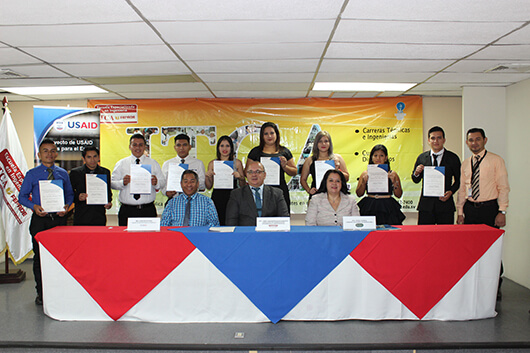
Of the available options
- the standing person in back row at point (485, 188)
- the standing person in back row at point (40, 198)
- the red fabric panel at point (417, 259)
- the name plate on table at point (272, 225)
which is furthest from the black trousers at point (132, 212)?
the standing person in back row at point (485, 188)

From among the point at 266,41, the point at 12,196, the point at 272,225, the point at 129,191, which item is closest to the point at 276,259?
the point at 272,225

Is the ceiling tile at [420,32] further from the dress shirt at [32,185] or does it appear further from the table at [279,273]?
the dress shirt at [32,185]

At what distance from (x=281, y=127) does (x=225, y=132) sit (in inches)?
33.1

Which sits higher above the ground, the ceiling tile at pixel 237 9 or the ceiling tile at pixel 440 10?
the ceiling tile at pixel 237 9

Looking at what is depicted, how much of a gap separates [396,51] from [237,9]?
1644mm

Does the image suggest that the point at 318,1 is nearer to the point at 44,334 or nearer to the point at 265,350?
the point at 265,350

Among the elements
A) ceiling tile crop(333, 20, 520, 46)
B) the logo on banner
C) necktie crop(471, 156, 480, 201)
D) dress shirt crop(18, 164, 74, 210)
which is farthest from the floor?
the logo on banner

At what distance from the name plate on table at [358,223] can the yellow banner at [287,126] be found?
266 centimetres

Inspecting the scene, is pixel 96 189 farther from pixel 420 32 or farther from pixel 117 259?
pixel 420 32

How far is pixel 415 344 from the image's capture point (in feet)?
9.09

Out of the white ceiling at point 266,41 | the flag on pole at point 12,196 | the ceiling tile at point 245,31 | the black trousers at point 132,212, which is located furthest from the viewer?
the flag on pole at point 12,196

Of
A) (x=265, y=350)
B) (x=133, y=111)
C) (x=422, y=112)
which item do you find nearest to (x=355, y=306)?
(x=265, y=350)

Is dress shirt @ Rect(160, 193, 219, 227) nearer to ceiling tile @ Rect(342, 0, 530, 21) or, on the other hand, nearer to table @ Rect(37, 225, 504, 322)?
table @ Rect(37, 225, 504, 322)

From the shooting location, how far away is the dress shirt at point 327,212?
3.54m
